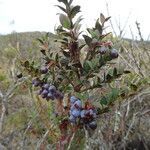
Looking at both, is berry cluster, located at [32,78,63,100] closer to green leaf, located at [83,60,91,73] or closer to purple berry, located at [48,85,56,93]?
purple berry, located at [48,85,56,93]

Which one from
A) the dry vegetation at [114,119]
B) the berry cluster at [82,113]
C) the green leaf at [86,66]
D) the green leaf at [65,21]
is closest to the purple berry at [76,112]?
the berry cluster at [82,113]

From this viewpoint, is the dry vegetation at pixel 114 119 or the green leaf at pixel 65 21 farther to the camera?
the dry vegetation at pixel 114 119

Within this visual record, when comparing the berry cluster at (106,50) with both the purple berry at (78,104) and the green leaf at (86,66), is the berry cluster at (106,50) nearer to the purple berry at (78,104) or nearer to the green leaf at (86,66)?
the green leaf at (86,66)

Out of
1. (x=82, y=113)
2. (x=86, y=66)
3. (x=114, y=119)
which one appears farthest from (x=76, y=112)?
(x=114, y=119)

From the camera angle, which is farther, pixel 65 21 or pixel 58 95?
pixel 58 95

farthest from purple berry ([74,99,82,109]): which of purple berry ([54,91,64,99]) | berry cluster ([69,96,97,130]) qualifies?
purple berry ([54,91,64,99])

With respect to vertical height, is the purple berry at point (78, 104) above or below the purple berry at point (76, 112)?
above

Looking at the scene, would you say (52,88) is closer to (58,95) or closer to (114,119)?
(58,95)
